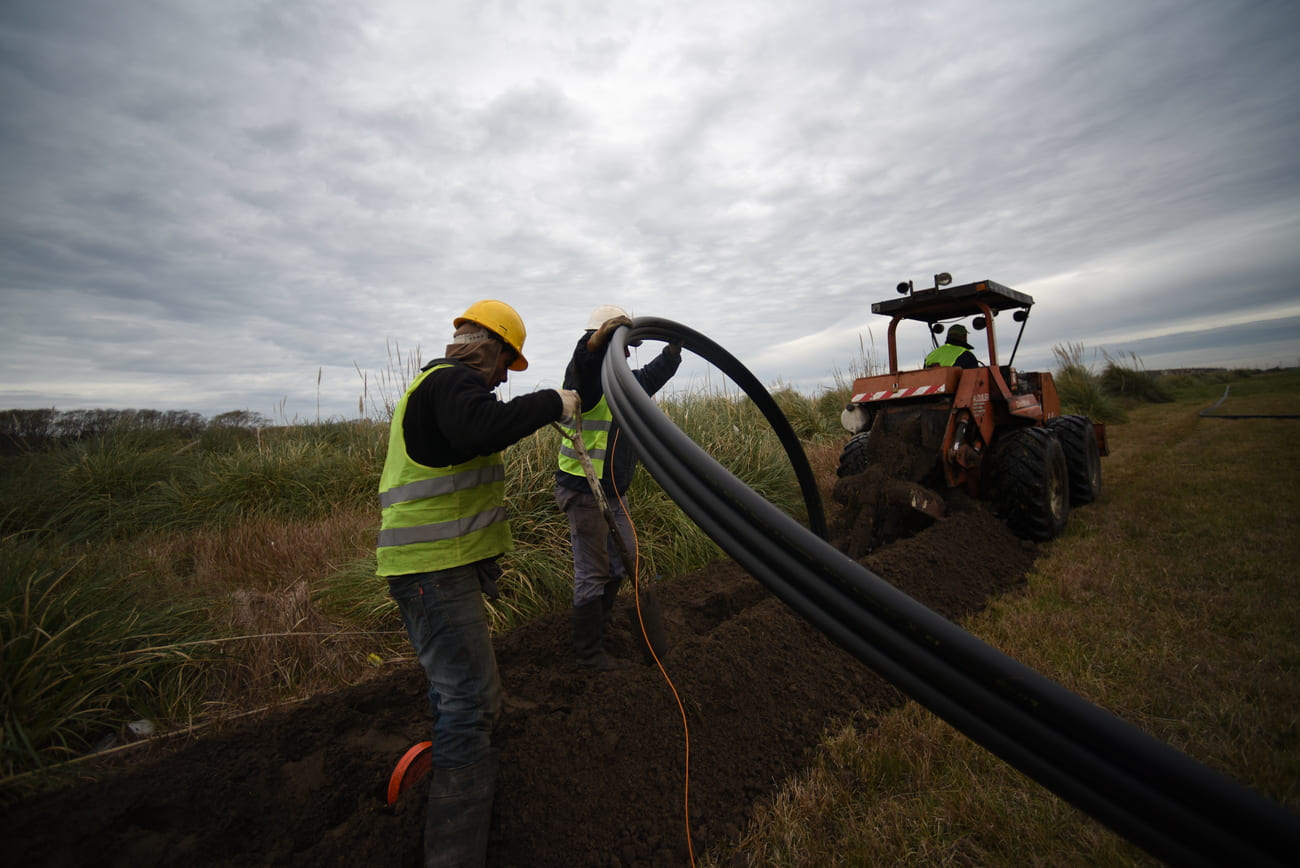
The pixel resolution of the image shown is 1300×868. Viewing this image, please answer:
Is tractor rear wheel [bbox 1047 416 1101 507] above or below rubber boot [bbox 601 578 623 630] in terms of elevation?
above

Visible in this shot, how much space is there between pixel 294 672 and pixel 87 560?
1527 millimetres

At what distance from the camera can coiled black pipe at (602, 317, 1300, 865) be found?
892mm

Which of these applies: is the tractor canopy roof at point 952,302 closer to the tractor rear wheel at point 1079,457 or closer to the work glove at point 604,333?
the tractor rear wheel at point 1079,457

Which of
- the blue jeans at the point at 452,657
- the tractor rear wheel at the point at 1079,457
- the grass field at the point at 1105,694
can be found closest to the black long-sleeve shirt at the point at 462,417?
the blue jeans at the point at 452,657

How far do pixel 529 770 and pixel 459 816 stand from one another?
0.47m

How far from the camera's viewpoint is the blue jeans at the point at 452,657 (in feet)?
7.15

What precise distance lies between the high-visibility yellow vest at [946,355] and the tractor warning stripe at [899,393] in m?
0.62

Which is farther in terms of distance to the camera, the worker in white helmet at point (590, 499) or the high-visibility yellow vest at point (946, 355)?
the high-visibility yellow vest at point (946, 355)

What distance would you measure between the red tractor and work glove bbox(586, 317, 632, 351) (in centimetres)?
330

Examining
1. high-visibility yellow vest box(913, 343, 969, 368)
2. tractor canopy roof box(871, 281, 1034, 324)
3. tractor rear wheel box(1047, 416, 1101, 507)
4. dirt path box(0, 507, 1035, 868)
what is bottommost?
dirt path box(0, 507, 1035, 868)

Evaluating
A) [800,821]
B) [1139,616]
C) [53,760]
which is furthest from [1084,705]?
[53,760]

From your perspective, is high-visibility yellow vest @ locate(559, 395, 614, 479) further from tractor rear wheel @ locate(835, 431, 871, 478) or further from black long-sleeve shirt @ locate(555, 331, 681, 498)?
tractor rear wheel @ locate(835, 431, 871, 478)

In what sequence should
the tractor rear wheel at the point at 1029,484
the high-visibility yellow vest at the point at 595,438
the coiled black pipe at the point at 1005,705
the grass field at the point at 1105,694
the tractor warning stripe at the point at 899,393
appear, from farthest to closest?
the tractor warning stripe at the point at 899,393
the tractor rear wheel at the point at 1029,484
the high-visibility yellow vest at the point at 595,438
the grass field at the point at 1105,694
the coiled black pipe at the point at 1005,705

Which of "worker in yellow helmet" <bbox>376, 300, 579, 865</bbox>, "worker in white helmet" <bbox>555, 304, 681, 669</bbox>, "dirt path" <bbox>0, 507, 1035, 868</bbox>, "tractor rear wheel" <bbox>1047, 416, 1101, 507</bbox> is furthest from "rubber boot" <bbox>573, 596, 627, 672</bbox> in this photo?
"tractor rear wheel" <bbox>1047, 416, 1101, 507</bbox>
